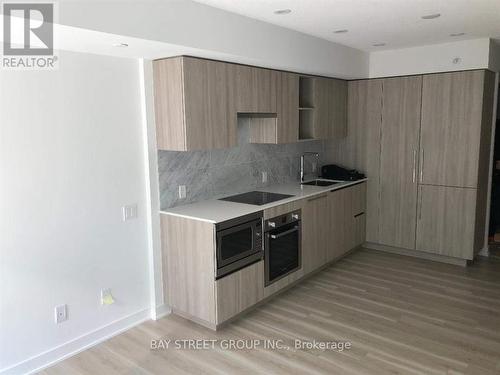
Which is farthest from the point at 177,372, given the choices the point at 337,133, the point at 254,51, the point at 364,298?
the point at 337,133

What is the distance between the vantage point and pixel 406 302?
12.5ft

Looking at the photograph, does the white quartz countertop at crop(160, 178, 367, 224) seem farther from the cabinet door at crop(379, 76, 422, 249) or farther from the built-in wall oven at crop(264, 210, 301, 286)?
the cabinet door at crop(379, 76, 422, 249)

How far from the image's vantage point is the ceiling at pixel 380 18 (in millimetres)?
2855

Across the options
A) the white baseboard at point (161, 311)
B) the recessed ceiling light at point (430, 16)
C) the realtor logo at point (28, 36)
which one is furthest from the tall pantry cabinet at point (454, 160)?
the realtor logo at point (28, 36)

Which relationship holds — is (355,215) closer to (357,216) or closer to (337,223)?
(357,216)

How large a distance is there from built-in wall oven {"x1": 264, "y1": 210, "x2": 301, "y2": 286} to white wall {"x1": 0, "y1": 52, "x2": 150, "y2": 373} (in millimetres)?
1061

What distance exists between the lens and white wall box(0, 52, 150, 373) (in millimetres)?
2629

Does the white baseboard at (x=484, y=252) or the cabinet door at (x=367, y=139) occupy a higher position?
the cabinet door at (x=367, y=139)

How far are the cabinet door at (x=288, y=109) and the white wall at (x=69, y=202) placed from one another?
4.61 ft

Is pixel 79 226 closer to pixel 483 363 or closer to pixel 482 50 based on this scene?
pixel 483 363

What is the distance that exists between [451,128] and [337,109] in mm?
1278

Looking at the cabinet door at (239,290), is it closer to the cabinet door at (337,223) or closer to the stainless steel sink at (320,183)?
the cabinet door at (337,223)

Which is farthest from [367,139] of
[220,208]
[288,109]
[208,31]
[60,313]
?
[60,313]

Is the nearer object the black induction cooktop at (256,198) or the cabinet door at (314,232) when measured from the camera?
the black induction cooktop at (256,198)
